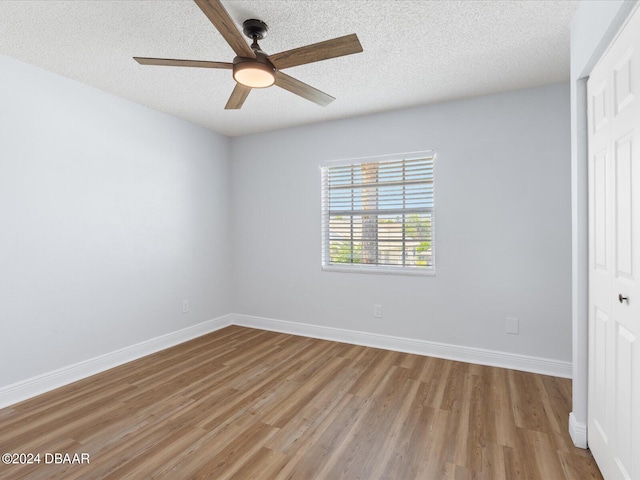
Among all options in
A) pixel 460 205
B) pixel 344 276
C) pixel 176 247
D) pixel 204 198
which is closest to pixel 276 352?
pixel 344 276

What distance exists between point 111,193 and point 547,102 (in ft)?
13.2

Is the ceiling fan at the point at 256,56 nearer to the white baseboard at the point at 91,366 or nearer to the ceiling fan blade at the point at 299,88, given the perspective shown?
the ceiling fan blade at the point at 299,88

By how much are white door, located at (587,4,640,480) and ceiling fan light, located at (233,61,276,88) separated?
5.38 ft

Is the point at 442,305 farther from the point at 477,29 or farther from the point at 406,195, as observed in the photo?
the point at 477,29

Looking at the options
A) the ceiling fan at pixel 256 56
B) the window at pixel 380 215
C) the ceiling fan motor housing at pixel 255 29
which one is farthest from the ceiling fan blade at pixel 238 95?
the window at pixel 380 215

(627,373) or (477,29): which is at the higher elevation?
(477,29)

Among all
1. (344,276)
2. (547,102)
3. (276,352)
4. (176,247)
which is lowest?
(276,352)

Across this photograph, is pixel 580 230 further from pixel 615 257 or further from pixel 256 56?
pixel 256 56

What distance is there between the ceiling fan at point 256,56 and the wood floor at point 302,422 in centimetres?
215

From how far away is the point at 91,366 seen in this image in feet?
9.71

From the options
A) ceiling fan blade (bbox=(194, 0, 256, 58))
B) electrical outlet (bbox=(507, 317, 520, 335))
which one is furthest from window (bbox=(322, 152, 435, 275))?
ceiling fan blade (bbox=(194, 0, 256, 58))

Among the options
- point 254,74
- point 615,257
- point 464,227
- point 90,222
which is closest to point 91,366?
point 90,222

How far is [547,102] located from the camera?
2.93 metres

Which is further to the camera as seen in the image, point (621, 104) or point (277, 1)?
point (277, 1)
